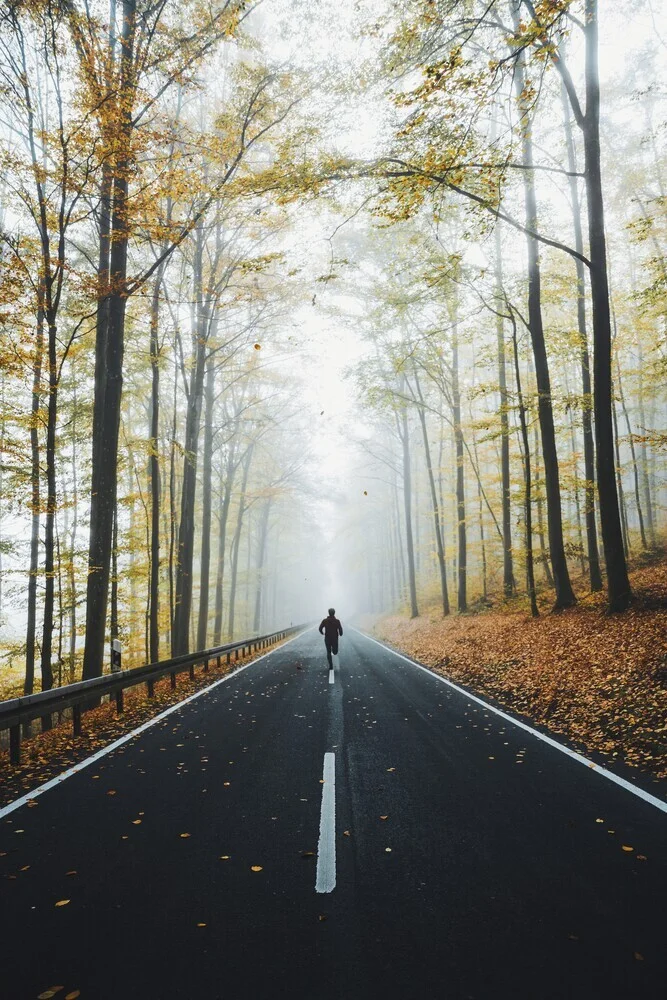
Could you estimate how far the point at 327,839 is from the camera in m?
3.89

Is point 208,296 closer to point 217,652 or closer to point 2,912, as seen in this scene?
point 217,652

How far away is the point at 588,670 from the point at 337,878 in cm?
697

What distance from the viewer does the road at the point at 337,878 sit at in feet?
8.18

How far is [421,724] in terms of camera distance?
7.37 m

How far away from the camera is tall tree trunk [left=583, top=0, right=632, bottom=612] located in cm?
1059

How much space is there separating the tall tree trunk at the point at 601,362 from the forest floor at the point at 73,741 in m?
9.48

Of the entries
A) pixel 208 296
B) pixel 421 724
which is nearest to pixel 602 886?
pixel 421 724

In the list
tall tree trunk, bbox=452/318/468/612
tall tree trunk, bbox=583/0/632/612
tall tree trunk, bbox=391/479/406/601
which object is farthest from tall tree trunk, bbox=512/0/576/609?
tall tree trunk, bbox=391/479/406/601

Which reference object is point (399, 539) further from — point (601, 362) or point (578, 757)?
point (578, 757)

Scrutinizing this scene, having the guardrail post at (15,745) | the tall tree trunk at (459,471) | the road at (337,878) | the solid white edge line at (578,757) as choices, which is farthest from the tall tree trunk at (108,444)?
the tall tree trunk at (459,471)

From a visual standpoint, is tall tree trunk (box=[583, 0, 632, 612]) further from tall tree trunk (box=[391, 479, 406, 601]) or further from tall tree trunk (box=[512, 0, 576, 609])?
tall tree trunk (box=[391, 479, 406, 601])

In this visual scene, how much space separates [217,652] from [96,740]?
758 centimetres

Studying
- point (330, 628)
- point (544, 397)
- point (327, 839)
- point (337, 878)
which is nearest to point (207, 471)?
point (330, 628)

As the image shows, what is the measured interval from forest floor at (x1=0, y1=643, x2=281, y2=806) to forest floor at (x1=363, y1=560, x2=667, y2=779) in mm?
6183
